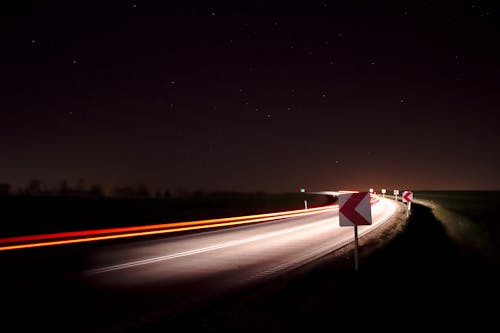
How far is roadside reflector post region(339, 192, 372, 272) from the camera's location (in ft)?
A: 29.1

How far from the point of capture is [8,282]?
921 cm

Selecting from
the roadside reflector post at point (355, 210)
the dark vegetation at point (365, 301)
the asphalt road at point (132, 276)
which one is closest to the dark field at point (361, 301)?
the dark vegetation at point (365, 301)

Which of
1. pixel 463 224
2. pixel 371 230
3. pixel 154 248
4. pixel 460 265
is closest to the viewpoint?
pixel 460 265

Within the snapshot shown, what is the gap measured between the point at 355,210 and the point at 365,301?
2.52 metres

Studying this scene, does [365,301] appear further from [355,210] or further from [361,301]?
[355,210]

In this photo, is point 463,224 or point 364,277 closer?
point 364,277

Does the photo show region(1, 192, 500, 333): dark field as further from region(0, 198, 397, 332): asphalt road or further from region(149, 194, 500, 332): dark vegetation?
region(0, 198, 397, 332): asphalt road

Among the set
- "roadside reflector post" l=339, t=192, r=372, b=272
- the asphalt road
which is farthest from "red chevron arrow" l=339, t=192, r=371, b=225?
the asphalt road

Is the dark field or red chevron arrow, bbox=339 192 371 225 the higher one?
red chevron arrow, bbox=339 192 371 225

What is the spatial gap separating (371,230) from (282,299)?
44.0ft

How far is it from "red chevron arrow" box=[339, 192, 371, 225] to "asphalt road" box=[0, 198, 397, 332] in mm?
2053

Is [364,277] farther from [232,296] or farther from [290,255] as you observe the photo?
[290,255]

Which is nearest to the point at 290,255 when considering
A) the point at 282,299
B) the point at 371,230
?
the point at 282,299

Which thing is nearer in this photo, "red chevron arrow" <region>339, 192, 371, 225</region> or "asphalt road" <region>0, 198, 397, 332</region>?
"asphalt road" <region>0, 198, 397, 332</region>
